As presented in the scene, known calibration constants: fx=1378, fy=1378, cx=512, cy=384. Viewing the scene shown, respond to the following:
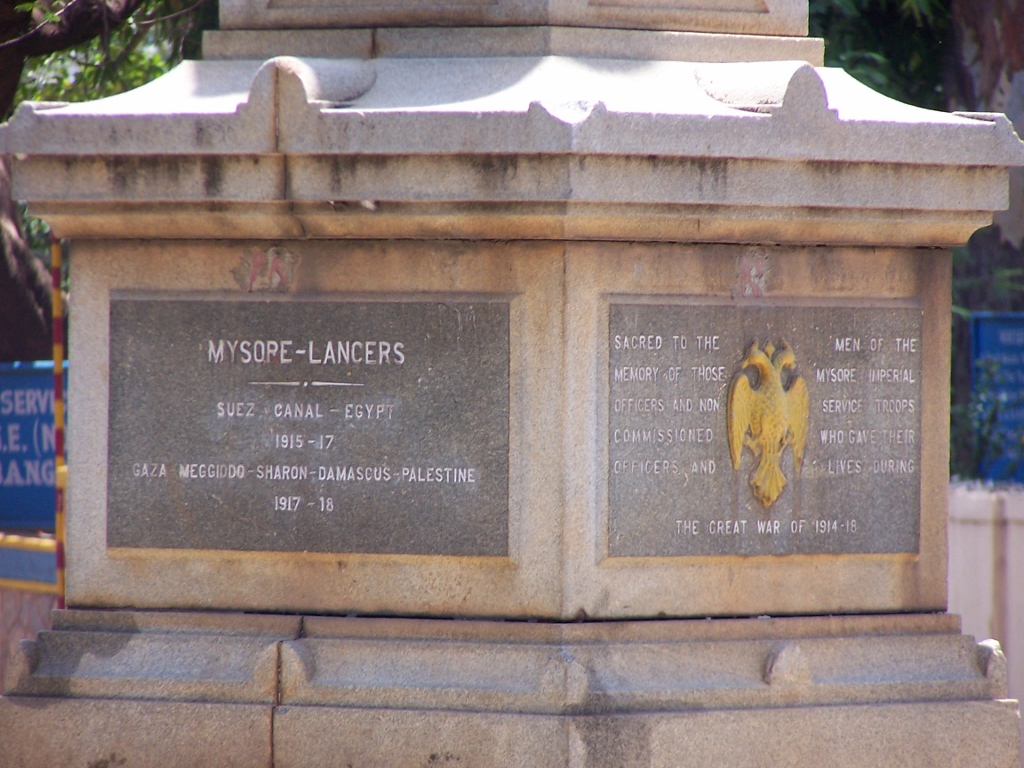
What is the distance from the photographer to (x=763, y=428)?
13.9 ft

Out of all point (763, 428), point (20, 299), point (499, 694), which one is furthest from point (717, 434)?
point (20, 299)

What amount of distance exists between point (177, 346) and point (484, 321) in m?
0.99

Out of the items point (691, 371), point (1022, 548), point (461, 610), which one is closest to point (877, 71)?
point (1022, 548)

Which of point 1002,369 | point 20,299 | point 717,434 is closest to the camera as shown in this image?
point 717,434

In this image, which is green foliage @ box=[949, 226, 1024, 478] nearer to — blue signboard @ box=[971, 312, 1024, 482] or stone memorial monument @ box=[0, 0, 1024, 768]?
blue signboard @ box=[971, 312, 1024, 482]

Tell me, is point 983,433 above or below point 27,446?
above

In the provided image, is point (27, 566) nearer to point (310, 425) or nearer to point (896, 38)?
point (310, 425)

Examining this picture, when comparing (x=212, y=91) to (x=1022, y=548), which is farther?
(x=1022, y=548)

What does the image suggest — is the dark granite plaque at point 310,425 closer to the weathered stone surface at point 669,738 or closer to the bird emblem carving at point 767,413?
the weathered stone surface at point 669,738

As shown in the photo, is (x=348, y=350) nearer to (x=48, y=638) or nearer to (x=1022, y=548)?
(x=48, y=638)

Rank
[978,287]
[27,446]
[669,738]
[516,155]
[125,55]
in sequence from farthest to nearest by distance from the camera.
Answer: [978,287], [125,55], [27,446], [669,738], [516,155]

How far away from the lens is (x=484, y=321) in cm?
412

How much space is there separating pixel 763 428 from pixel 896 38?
7.03 metres

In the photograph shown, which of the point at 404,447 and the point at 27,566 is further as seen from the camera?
the point at 27,566
